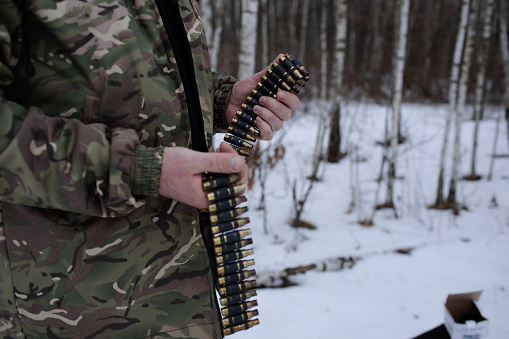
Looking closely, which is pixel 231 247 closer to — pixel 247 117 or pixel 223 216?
pixel 223 216

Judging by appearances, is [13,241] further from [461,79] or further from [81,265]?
[461,79]

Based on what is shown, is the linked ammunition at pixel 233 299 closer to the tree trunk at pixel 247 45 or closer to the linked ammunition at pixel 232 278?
the linked ammunition at pixel 232 278

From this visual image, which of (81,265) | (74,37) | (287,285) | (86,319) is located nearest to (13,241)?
(81,265)

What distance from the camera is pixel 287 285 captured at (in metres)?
3.47

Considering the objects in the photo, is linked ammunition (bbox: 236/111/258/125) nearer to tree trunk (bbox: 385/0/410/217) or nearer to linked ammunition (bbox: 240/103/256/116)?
linked ammunition (bbox: 240/103/256/116)

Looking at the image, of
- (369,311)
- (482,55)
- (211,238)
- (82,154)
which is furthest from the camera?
(482,55)

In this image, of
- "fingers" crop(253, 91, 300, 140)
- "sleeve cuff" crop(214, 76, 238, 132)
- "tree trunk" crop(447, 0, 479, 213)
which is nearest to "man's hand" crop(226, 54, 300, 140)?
"fingers" crop(253, 91, 300, 140)

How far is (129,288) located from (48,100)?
2.19 feet

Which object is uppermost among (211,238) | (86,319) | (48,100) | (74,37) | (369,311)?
(74,37)

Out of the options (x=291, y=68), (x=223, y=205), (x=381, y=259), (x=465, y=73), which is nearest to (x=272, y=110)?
(x=291, y=68)

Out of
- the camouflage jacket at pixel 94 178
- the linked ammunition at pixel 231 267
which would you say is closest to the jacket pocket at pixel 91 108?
the camouflage jacket at pixel 94 178

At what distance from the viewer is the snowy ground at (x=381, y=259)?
2.95 m

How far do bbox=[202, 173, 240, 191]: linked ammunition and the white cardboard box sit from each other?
2.11 meters

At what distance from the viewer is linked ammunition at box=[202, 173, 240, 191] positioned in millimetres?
1044
